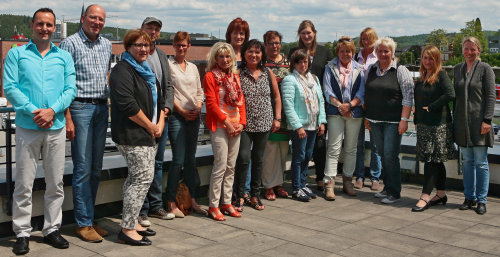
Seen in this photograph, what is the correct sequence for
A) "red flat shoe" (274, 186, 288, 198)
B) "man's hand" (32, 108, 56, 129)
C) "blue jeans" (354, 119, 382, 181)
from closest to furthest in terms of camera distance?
"man's hand" (32, 108, 56, 129) → "red flat shoe" (274, 186, 288, 198) → "blue jeans" (354, 119, 382, 181)

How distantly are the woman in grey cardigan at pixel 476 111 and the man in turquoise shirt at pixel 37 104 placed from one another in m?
3.90

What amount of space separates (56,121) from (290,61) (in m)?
2.91

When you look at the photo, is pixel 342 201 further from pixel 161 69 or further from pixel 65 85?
pixel 65 85

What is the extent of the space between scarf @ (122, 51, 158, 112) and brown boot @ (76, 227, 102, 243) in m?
1.17

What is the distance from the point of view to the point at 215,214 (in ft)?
18.2

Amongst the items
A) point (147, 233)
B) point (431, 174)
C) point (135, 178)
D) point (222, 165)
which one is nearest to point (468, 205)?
point (431, 174)

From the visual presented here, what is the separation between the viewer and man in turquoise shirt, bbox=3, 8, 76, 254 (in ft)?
13.9

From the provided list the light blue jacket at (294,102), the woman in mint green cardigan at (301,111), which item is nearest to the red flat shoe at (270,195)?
the woman in mint green cardigan at (301,111)

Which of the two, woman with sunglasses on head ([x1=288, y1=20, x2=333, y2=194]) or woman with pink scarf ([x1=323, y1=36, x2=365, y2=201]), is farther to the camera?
woman with sunglasses on head ([x1=288, y1=20, x2=333, y2=194])

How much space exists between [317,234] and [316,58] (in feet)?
8.25

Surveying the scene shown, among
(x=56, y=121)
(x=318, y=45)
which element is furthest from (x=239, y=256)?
(x=318, y=45)

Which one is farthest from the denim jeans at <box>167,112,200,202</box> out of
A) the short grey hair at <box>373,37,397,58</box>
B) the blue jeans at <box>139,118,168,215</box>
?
the short grey hair at <box>373,37,397,58</box>

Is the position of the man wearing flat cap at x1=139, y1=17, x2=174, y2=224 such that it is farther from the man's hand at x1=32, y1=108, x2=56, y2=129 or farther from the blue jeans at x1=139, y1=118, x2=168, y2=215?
the man's hand at x1=32, y1=108, x2=56, y2=129

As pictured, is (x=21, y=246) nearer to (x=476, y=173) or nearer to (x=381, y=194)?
(x=381, y=194)
